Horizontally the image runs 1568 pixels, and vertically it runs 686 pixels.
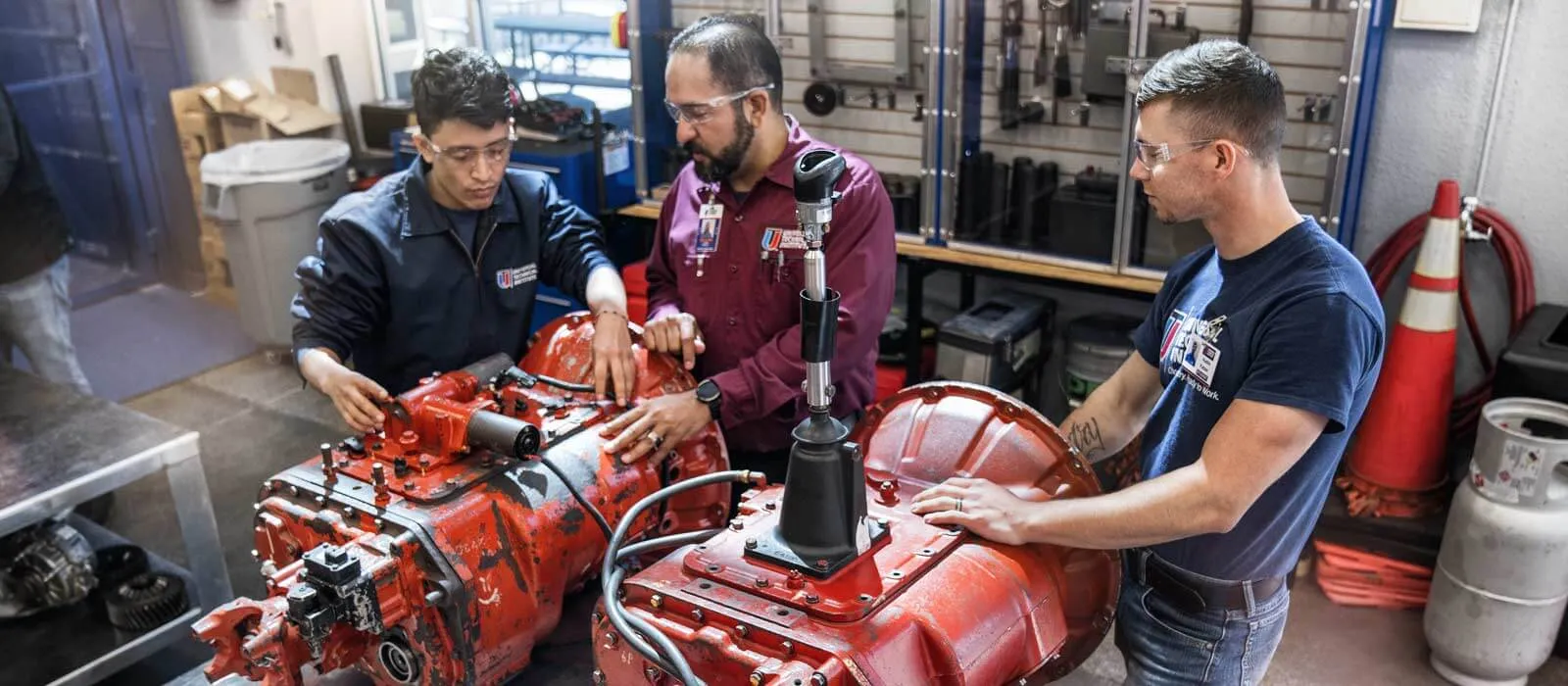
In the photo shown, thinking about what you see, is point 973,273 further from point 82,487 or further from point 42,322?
point 42,322

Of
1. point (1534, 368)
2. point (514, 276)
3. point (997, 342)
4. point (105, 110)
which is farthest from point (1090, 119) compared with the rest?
point (105, 110)

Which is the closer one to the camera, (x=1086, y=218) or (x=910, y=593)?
(x=910, y=593)

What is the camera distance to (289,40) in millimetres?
5637

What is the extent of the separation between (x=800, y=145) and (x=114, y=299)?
499 cm

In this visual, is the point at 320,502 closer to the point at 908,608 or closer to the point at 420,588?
the point at 420,588

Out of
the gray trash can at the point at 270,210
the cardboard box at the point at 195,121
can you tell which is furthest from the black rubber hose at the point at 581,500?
the cardboard box at the point at 195,121

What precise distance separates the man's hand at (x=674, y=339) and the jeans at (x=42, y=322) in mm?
2325

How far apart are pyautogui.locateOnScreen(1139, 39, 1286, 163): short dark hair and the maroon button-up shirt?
2.23 ft

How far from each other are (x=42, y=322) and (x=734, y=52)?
2.64m

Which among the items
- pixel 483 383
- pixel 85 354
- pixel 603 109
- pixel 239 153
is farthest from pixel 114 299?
pixel 483 383

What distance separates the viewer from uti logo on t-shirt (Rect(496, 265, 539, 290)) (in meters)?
2.37

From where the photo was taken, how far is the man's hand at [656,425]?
184 cm

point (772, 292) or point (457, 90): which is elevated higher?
point (457, 90)

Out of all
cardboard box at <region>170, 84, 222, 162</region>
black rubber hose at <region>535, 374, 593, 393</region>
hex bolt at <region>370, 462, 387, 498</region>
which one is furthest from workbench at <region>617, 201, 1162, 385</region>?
cardboard box at <region>170, 84, 222, 162</region>
